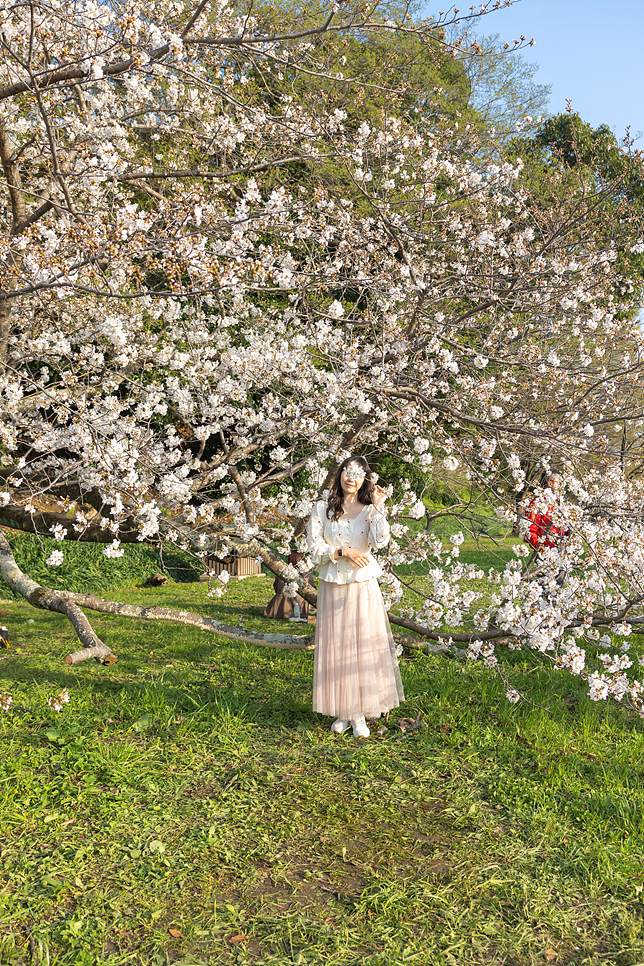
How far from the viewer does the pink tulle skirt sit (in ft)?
14.6

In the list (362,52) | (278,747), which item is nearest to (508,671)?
(278,747)

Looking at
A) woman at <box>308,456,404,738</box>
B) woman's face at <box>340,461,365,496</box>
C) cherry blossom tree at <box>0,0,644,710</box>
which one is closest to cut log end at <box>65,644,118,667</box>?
cherry blossom tree at <box>0,0,644,710</box>

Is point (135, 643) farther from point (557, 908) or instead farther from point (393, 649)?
point (557, 908)

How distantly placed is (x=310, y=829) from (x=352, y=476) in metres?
2.19

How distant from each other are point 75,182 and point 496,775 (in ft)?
16.6

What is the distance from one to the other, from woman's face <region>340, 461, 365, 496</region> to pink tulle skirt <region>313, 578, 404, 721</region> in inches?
25.8

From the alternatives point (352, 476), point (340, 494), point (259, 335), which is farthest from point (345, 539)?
point (259, 335)

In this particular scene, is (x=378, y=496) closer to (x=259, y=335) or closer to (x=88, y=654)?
(x=259, y=335)

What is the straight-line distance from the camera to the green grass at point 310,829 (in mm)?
2654

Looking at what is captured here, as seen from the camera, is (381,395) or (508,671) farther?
(508,671)

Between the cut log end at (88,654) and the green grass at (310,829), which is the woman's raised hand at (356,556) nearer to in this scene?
the green grass at (310,829)

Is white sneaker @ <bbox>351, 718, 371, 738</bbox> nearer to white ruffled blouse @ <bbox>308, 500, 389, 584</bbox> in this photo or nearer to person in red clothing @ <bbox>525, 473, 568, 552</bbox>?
white ruffled blouse @ <bbox>308, 500, 389, 584</bbox>

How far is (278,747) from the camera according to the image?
14.1 feet

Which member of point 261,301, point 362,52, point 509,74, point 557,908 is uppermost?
point 509,74
